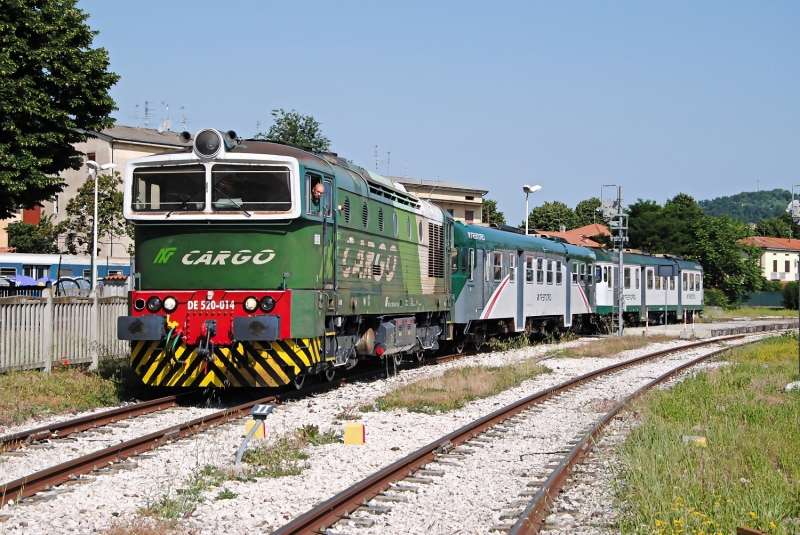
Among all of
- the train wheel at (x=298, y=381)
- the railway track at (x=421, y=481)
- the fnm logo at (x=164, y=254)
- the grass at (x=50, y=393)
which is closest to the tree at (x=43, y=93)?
the grass at (x=50, y=393)

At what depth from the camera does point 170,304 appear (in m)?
12.4

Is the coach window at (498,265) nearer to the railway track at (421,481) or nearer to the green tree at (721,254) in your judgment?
the railway track at (421,481)

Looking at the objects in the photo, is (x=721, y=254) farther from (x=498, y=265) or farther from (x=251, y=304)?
(x=251, y=304)

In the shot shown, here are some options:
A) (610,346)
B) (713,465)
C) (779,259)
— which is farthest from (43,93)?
(779,259)

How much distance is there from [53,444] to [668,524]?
268 inches

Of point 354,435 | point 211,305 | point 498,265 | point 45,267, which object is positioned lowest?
point 354,435

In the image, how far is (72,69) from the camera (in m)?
18.9

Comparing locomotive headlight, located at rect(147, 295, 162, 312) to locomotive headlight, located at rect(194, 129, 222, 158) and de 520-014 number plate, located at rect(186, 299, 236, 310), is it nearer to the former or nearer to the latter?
de 520-014 number plate, located at rect(186, 299, 236, 310)

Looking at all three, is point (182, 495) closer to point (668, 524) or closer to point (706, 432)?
point (668, 524)

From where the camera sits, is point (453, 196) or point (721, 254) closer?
point (721, 254)

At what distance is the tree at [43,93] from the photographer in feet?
57.8

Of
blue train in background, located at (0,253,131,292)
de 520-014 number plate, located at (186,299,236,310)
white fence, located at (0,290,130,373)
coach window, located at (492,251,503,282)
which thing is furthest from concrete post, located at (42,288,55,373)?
blue train in background, located at (0,253,131,292)

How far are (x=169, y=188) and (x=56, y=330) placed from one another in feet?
15.5

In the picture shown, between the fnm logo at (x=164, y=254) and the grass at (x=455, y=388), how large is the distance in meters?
3.59
